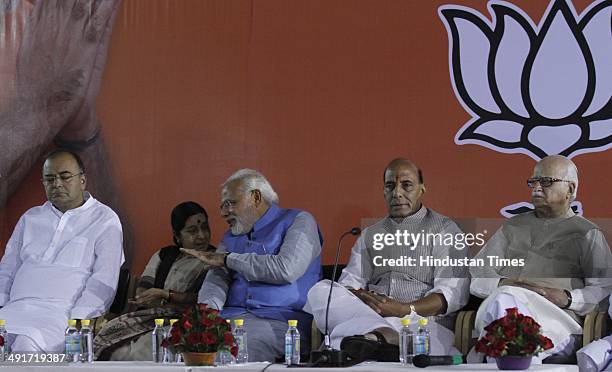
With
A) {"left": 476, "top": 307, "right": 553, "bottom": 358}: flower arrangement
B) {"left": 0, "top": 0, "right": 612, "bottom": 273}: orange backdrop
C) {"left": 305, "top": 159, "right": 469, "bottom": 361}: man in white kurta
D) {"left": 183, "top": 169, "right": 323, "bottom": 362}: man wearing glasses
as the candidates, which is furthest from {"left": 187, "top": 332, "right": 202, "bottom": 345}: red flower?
{"left": 0, "top": 0, "right": 612, "bottom": 273}: orange backdrop

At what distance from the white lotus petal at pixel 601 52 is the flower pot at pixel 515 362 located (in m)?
1.86

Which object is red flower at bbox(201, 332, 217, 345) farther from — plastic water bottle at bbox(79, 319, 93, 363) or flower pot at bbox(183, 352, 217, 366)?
plastic water bottle at bbox(79, 319, 93, 363)

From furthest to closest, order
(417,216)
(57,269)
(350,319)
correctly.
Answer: (57,269)
(417,216)
(350,319)

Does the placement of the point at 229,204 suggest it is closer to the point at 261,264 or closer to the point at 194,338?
the point at 261,264

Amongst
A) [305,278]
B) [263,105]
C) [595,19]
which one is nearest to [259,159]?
[263,105]

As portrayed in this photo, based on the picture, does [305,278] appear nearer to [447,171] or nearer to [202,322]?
[447,171]

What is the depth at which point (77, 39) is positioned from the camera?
589 centimetres

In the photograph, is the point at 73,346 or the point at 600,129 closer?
the point at 73,346

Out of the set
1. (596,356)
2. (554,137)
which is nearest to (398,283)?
(554,137)

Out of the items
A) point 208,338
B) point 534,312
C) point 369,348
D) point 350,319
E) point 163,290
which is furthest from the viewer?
point 163,290

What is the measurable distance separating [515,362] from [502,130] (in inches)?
72.9

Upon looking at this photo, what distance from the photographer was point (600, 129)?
512 centimetres

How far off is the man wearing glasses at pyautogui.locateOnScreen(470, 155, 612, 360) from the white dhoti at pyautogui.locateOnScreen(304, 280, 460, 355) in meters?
0.20

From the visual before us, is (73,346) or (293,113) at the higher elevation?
(293,113)
